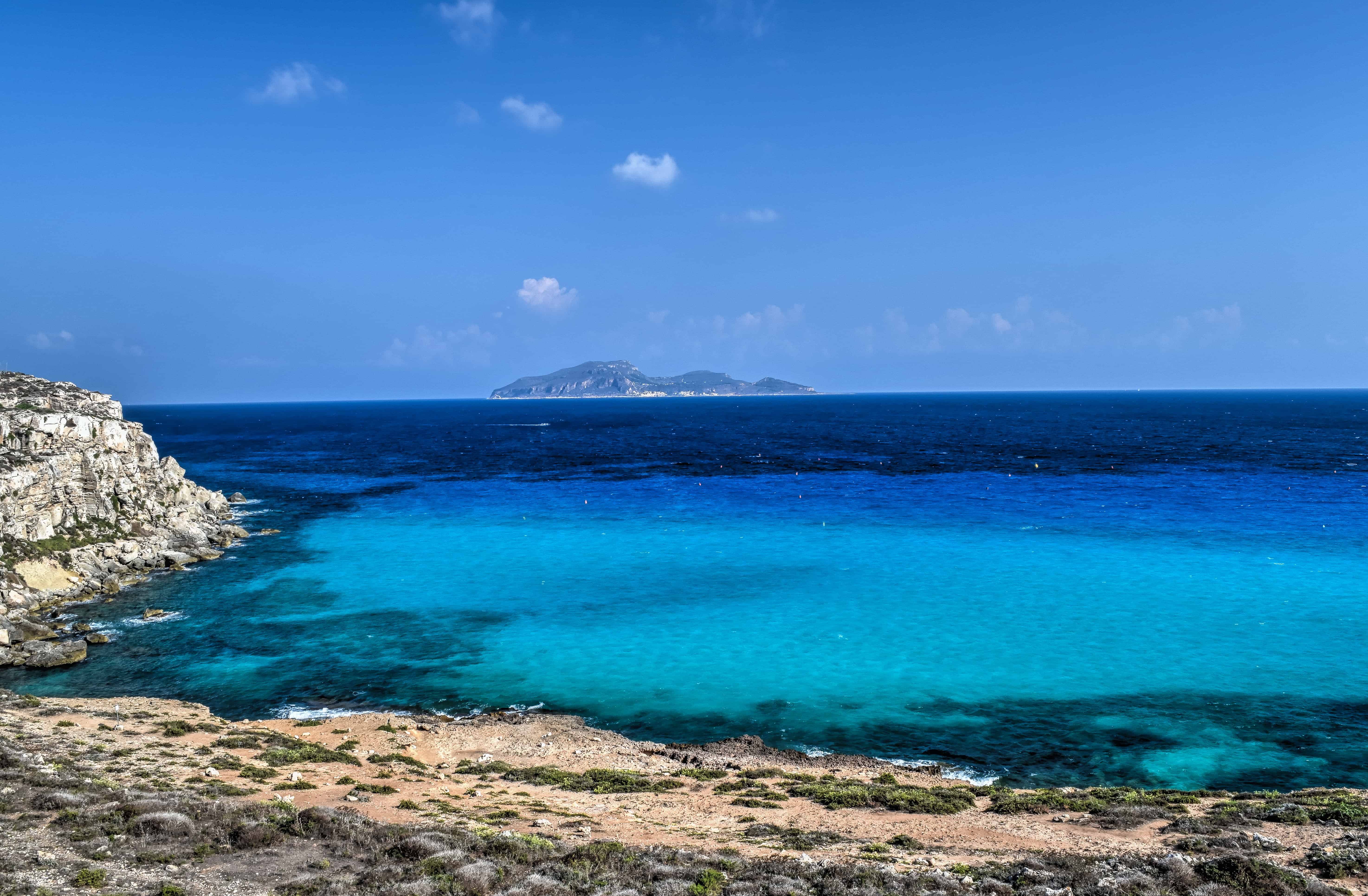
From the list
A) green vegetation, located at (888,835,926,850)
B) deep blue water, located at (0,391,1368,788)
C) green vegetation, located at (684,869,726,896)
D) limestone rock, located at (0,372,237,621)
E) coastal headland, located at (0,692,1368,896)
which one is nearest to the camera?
green vegetation, located at (684,869,726,896)

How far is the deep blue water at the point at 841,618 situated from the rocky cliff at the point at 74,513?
325 centimetres

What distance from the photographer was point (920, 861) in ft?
53.3

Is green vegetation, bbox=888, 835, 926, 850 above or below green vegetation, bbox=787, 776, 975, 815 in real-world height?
above

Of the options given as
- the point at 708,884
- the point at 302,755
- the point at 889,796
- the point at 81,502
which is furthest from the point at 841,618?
the point at 81,502

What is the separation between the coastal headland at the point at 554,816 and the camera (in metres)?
14.8

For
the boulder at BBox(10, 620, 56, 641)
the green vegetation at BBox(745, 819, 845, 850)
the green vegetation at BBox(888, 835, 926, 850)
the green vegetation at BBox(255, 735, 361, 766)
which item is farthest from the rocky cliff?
the green vegetation at BBox(888, 835, 926, 850)

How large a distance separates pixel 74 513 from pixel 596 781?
152 ft

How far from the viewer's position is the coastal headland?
48.7 feet

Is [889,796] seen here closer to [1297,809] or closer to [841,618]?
[1297,809]

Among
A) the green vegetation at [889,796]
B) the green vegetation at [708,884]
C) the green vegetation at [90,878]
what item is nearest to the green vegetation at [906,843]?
the green vegetation at [889,796]

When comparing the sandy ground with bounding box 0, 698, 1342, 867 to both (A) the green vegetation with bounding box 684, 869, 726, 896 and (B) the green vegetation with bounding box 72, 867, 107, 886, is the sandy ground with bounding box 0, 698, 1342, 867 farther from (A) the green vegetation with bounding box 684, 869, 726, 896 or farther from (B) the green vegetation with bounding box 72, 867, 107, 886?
(B) the green vegetation with bounding box 72, 867, 107, 886

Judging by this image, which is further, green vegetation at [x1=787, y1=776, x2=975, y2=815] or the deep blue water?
the deep blue water

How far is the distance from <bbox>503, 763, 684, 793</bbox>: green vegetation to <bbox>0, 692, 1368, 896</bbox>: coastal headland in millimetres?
93

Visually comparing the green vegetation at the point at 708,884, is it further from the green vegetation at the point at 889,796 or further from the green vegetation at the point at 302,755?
the green vegetation at the point at 302,755
